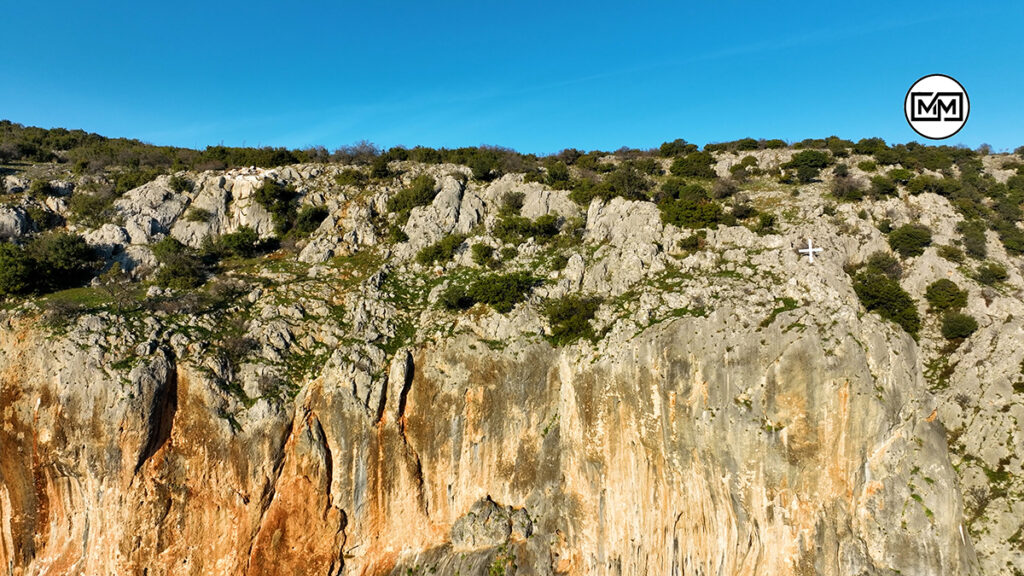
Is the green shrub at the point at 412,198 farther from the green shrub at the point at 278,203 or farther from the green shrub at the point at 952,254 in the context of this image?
the green shrub at the point at 952,254

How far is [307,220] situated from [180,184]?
10188mm

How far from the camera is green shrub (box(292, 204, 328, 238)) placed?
32.1 meters

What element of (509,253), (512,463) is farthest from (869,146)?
(512,463)

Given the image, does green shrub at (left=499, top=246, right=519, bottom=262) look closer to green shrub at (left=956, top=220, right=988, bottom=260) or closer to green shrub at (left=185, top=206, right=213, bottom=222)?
green shrub at (left=185, top=206, right=213, bottom=222)

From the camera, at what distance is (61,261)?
25.8m

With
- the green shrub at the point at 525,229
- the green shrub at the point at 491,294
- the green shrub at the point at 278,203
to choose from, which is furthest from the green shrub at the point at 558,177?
the green shrub at the point at 278,203

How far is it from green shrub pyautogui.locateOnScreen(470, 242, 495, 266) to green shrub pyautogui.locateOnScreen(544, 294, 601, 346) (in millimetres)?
5764

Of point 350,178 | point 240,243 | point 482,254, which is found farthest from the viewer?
point 350,178

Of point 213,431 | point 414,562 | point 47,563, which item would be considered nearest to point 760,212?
point 414,562

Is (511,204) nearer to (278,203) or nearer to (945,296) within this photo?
(278,203)

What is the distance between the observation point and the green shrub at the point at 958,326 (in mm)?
21984

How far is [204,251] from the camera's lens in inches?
1185

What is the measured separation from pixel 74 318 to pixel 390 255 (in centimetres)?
1568

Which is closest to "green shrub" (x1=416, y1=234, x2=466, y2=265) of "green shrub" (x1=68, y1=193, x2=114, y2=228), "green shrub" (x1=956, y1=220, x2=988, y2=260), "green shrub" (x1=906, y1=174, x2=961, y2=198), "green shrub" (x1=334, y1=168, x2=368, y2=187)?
"green shrub" (x1=334, y1=168, x2=368, y2=187)
